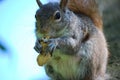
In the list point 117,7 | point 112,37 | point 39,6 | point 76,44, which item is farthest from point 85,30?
point 117,7

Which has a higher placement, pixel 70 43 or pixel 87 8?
pixel 87 8

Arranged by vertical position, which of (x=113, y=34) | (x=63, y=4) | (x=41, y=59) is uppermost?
(x=63, y=4)

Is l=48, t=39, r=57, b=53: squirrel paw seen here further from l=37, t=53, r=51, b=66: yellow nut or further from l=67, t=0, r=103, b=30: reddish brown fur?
l=67, t=0, r=103, b=30: reddish brown fur

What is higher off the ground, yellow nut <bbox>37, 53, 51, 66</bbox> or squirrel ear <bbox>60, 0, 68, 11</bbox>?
squirrel ear <bbox>60, 0, 68, 11</bbox>

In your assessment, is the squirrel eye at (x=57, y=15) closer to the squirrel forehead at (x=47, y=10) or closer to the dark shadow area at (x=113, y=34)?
the squirrel forehead at (x=47, y=10)

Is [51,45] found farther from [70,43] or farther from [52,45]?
[70,43]

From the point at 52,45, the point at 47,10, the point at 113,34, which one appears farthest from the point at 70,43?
the point at 113,34

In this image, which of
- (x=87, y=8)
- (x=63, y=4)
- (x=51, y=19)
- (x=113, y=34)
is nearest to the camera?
(x=51, y=19)

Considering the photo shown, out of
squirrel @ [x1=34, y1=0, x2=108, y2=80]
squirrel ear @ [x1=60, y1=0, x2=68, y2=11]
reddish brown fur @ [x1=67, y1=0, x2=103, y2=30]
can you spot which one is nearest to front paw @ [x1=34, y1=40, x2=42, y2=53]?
squirrel @ [x1=34, y1=0, x2=108, y2=80]
